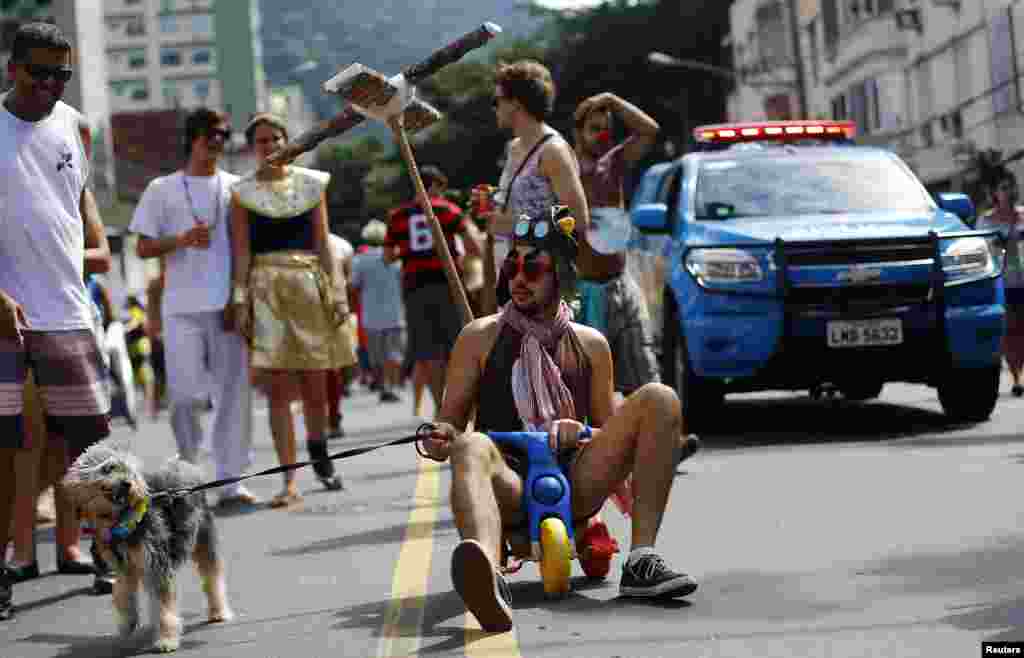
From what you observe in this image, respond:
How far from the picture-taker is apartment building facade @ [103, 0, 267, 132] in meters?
143

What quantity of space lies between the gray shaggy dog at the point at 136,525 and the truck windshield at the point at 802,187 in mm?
6718

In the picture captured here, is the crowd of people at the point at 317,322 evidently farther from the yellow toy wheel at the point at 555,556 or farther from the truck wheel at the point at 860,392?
the truck wheel at the point at 860,392

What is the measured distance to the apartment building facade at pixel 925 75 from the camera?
38.8m

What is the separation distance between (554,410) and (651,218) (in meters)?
5.89

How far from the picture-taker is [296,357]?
10.8 meters

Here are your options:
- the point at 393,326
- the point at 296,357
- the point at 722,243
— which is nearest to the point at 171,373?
the point at 296,357

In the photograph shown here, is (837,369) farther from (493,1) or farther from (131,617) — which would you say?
(131,617)

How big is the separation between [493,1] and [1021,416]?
458 cm

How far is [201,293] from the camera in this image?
10742 mm

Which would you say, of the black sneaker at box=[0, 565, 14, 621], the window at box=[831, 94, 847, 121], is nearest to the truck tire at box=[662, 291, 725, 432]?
the black sneaker at box=[0, 565, 14, 621]

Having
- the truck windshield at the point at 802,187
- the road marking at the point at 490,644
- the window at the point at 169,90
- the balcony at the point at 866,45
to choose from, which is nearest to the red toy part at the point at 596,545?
the road marking at the point at 490,644

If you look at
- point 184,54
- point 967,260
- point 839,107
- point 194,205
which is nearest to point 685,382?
point 967,260

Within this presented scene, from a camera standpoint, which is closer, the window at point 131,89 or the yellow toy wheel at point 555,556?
the yellow toy wheel at point 555,556

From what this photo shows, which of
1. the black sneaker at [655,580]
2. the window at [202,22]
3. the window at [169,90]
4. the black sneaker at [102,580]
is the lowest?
the black sneaker at [102,580]
